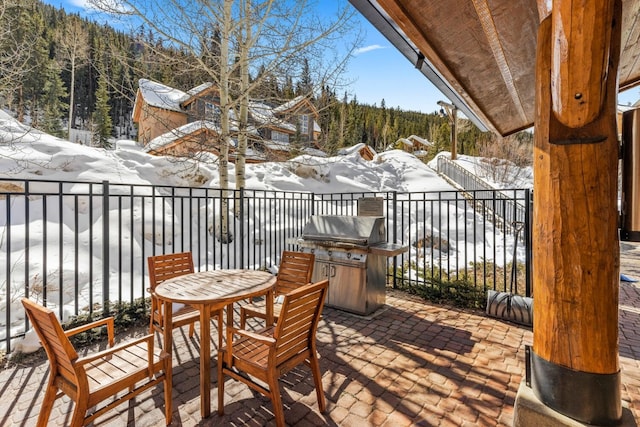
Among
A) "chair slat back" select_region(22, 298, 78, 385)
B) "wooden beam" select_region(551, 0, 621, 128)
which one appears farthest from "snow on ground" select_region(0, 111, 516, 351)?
"wooden beam" select_region(551, 0, 621, 128)

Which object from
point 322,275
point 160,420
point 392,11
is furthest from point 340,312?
point 392,11

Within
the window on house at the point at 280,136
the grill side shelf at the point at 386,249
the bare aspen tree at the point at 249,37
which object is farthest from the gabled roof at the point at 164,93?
the window on house at the point at 280,136

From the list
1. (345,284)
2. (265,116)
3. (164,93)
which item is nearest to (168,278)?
(345,284)

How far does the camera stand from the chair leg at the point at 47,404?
1.79 metres

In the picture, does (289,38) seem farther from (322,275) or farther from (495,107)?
Answer: (322,275)

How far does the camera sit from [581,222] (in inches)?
51.3

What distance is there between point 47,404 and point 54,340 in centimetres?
51

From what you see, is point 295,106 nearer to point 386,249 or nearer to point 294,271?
point 386,249

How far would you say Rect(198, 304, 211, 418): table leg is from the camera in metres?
2.17

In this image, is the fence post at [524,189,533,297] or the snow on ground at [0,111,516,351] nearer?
the fence post at [524,189,533,297]

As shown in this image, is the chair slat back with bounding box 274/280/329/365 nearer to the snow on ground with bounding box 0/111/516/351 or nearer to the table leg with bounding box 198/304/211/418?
the table leg with bounding box 198/304/211/418

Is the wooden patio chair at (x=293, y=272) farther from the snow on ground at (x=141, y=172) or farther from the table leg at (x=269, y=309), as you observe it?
the snow on ground at (x=141, y=172)

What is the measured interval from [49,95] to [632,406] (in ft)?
111

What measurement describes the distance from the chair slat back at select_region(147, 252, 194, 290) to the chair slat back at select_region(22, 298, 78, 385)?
1308 mm
